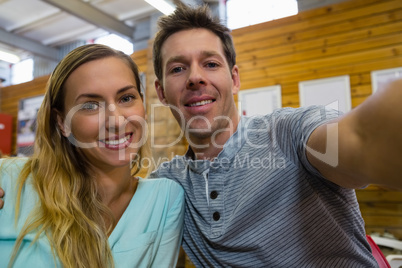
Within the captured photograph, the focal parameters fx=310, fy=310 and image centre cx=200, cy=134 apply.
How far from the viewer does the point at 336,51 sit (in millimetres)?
4180

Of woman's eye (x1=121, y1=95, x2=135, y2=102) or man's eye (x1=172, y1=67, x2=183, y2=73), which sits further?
man's eye (x1=172, y1=67, x2=183, y2=73)

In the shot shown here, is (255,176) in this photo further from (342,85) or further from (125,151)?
(342,85)

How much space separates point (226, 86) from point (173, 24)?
47 cm

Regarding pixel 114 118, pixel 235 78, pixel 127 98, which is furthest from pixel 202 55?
pixel 114 118

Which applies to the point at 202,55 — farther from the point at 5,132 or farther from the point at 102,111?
the point at 5,132

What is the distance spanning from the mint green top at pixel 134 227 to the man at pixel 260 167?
0.09m

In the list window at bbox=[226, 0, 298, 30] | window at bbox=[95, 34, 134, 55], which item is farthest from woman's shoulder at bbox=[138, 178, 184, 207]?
window at bbox=[95, 34, 134, 55]

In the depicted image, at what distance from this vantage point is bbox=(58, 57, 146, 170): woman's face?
1.30 metres

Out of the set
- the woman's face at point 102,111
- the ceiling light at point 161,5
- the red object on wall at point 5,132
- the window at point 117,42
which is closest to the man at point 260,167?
the woman's face at point 102,111

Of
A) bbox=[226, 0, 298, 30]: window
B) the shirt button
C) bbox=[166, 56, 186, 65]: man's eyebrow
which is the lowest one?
the shirt button

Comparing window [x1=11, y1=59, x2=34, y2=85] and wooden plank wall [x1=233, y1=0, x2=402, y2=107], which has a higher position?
window [x1=11, y1=59, x2=34, y2=85]

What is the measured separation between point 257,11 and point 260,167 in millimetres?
4582

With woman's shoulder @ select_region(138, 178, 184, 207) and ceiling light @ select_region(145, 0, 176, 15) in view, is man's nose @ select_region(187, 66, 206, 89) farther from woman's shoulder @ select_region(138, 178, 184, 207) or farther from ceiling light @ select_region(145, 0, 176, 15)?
ceiling light @ select_region(145, 0, 176, 15)

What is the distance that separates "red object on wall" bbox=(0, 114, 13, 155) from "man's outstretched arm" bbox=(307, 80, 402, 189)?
28.0 feet
